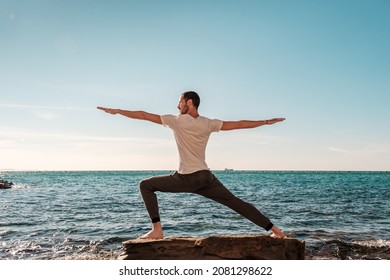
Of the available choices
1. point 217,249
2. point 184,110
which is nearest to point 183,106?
point 184,110

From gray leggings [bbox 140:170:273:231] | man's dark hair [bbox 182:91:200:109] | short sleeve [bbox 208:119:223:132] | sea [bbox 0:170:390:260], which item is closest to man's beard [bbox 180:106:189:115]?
man's dark hair [bbox 182:91:200:109]

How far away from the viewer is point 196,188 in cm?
648

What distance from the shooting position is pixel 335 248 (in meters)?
14.4

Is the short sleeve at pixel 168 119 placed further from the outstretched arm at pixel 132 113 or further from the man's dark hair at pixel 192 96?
the man's dark hair at pixel 192 96

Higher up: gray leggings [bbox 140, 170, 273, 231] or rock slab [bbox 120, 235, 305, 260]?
gray leggings [bbox 140, 170, 273, 231]

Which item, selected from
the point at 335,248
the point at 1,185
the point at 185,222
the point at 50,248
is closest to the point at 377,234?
the point at 335,248

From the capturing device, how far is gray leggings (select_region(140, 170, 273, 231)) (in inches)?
252

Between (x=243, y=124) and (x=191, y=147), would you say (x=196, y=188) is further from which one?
(x=243, y=124)

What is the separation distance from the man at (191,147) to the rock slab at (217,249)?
0.69 meters

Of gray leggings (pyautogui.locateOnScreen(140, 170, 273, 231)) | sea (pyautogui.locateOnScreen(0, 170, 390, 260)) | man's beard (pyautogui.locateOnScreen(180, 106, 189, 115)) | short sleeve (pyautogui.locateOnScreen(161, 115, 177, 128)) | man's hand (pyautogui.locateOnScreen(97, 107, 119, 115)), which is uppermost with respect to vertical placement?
man's beard (pyautogui.locateOnScreen(180, 106, 189, 115))

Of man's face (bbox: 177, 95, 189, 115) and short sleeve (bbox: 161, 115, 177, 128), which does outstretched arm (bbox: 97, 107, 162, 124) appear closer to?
short sleeve (bbox: 161, 115, 177, 128)

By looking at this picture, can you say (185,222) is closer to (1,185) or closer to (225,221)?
(225,221)

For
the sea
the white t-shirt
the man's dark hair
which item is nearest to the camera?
the white t-shirt

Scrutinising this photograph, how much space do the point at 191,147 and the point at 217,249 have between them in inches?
78.6
